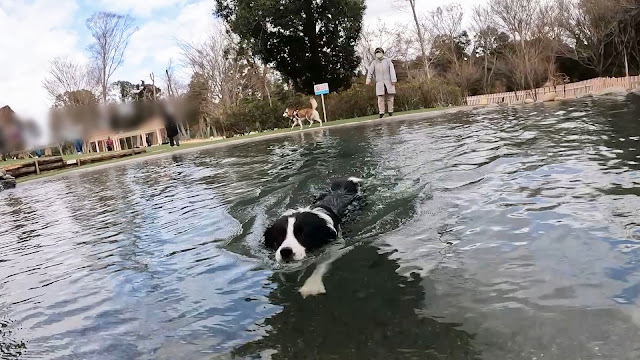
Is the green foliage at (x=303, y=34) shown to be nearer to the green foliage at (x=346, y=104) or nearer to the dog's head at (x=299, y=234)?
the green foliage at (x=346, y=104)

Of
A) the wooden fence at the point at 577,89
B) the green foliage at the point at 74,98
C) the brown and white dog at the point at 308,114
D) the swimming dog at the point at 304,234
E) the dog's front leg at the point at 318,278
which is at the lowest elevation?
the dog's front leg at the point at 318,278

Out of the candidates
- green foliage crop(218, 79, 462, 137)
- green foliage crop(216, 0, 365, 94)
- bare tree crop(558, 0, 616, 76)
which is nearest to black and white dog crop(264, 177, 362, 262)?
green foliage crop(218, 79, 462, 137)

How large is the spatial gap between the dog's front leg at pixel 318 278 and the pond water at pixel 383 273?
0.07 meters

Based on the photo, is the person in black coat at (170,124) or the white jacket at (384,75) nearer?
Answer: the person in black coat at (170,124)

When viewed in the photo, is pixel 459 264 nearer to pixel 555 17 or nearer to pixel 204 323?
pixel 204 323

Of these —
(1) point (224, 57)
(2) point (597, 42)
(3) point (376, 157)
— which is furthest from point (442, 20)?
(3) point (376, 157)

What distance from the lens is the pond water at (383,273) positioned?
2350 mm

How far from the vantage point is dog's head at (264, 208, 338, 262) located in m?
3.87

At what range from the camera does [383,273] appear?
328cm

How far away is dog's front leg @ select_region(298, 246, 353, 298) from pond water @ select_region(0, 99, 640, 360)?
0.21 feet

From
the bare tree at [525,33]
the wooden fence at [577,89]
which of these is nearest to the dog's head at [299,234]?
the wooden fence at [577,89]

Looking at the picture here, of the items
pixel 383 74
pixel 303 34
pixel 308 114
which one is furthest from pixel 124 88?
pixel 383 74

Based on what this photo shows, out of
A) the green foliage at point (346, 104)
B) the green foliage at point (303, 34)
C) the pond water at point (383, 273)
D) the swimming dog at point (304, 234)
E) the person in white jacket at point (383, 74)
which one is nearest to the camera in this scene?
the pond water at point (383, 273)

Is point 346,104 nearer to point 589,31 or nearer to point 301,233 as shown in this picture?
point 589,31
